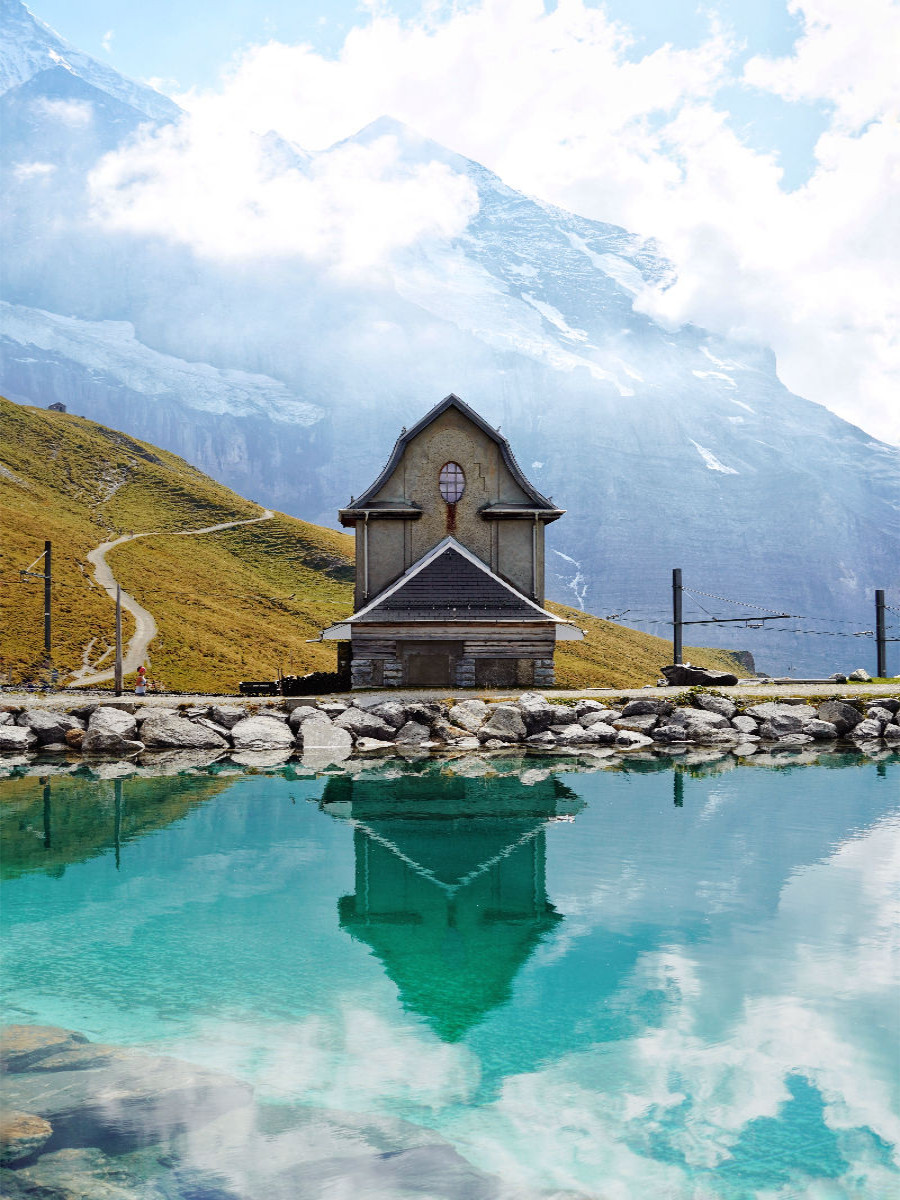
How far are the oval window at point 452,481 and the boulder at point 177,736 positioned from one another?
19041 mm

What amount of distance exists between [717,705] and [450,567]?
1428 cm

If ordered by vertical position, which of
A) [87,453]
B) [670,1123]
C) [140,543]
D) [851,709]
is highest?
[87,453]

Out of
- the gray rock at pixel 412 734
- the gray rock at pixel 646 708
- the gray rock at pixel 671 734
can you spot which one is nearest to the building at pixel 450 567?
the gray rock at pixel 646 708

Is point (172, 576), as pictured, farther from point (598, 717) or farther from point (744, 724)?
point (744, 724)

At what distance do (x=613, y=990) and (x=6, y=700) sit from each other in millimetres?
34983

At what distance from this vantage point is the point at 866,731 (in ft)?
132

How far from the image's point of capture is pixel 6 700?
40.7m

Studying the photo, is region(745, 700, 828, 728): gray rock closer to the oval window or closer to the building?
the building

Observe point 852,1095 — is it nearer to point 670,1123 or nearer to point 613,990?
point 670,1123

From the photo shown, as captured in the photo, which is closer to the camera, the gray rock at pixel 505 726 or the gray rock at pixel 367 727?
the gray rock at pixel 367 727

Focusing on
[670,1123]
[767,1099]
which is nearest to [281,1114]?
[670,1123]

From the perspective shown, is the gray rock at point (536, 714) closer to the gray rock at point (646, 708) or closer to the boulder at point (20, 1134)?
the gray rock at point (646, 708)

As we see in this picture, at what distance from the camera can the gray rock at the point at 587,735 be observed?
1489 inches

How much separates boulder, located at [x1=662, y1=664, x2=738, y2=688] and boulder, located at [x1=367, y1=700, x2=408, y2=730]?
17136 millimetres
